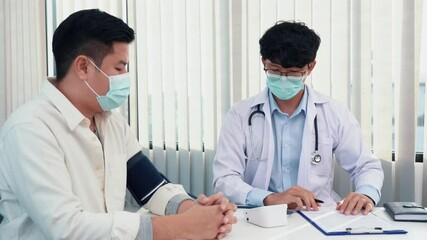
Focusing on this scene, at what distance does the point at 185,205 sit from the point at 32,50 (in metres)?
2.50

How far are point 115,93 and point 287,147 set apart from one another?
0.86m

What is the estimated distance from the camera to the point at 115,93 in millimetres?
1435

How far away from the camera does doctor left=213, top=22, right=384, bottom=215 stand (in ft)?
6.24

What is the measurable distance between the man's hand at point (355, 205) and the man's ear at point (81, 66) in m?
0.96

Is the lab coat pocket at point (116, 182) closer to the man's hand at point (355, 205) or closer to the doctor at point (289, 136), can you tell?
the doctor at point (289, 136)

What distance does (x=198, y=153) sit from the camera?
10.1 ft

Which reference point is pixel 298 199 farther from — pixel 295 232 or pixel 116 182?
pixel 116 182

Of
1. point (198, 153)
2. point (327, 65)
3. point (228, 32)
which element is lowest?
point (198, 153)

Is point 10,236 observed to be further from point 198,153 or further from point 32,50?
point 32,50

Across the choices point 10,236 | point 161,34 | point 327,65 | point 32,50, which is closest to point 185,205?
point 10,236

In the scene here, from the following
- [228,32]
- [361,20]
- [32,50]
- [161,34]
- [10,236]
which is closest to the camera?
[10,236]

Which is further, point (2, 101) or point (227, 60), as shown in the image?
point (2, 101)

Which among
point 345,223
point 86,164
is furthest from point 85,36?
point 345,223

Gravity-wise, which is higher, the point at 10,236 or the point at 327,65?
the point at 327,65
